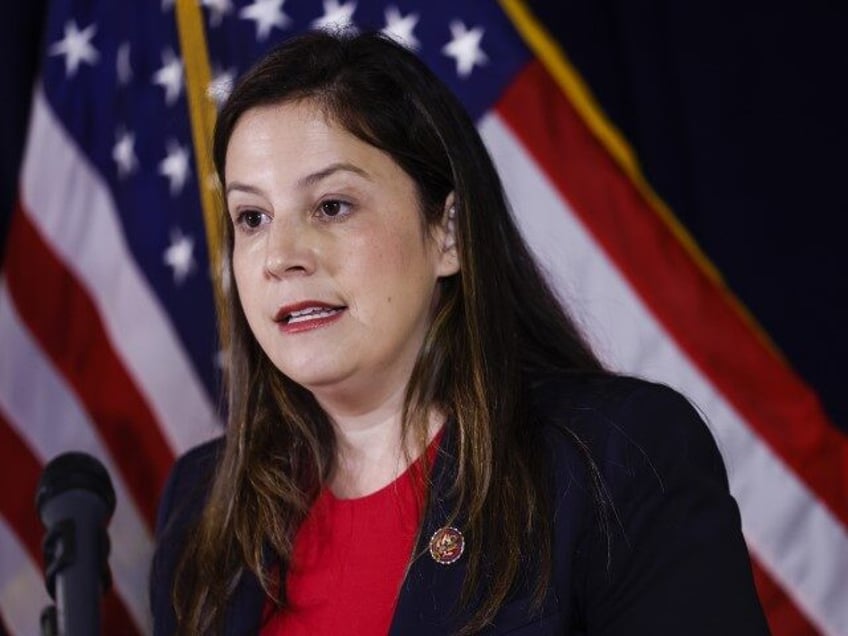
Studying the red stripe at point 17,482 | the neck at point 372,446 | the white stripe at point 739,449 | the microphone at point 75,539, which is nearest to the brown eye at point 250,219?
the neck at point 372,446

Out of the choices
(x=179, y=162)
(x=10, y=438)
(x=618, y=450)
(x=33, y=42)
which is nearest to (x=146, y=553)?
(x=10, y=438)

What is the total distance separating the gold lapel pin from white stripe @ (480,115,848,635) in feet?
2.41

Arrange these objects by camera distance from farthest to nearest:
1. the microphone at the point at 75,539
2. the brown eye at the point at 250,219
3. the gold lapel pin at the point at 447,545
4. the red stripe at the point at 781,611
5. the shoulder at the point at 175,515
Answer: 1. the red stripe at the point at 781,611
2. the shoulder at the point at 175,515
3. the brown eye at the point at 250,219
4. the gold lapel pin at the point at 447,545
5. the microphone at the point at 75,539

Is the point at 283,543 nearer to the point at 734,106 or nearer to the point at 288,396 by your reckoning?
the point at 288,396

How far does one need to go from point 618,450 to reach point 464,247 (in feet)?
1.02

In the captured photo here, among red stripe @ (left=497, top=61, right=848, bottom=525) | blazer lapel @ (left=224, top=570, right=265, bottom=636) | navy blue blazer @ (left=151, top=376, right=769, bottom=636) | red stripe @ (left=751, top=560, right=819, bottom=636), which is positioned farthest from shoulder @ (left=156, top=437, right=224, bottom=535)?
red stripe @ (left=751, top=560, right=819, bottom=636)

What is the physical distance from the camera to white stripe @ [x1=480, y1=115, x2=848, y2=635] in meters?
2.27

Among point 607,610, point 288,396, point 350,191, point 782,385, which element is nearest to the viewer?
point 607,610

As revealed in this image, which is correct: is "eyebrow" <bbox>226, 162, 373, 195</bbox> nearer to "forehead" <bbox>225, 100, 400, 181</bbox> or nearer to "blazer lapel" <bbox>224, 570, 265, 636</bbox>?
"forehead" <bbox>225, 100, 400, 181</bbox>

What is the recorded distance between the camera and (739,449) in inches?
89.7

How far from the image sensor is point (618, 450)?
153 cm

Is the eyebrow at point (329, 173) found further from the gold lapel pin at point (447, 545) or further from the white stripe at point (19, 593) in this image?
the white stripe at point (19, 593)

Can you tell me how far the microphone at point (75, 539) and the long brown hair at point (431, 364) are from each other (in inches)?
12.3

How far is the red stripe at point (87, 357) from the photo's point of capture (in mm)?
2424
